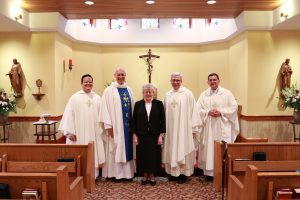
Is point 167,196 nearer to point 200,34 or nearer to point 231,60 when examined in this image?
point 231,60

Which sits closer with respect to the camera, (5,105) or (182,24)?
(5,105)

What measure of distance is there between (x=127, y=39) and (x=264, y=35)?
172 inches

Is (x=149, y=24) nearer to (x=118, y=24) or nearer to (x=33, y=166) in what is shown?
(x=118, y=24)

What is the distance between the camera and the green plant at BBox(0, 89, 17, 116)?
6.11 metres

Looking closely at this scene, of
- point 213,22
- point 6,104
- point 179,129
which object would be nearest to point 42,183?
point 179,129

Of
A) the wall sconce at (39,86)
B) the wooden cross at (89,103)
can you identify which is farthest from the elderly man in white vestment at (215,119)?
the wall sconce at (39,86)

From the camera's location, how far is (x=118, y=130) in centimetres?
541

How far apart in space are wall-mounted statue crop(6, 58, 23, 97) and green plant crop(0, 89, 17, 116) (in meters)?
0.37

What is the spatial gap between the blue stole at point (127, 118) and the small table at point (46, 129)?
1.66 metres

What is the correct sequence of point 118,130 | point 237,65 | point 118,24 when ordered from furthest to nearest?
point 118,24
point 237,65
point 118,130

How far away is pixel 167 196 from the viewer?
186 inches

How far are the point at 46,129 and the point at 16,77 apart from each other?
3.93 ft

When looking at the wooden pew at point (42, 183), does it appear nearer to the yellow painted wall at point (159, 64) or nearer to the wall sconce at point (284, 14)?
the wall sconce at point (284, 14)

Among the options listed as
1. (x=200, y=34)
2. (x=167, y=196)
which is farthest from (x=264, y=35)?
(x=167, y=196)
